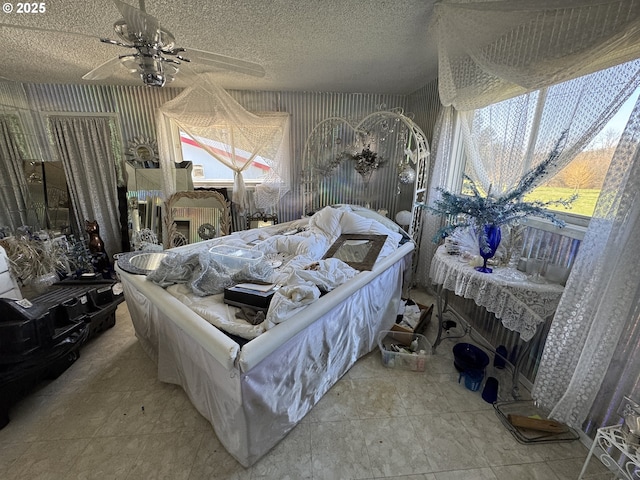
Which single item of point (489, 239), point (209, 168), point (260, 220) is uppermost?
point (209, 168)

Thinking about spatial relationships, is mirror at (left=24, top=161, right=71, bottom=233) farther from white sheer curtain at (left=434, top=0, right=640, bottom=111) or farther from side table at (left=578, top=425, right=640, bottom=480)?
side table at (left=578, top=425, right=640, bottom=480)

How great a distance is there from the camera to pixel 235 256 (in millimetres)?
1812

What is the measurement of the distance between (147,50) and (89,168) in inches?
121

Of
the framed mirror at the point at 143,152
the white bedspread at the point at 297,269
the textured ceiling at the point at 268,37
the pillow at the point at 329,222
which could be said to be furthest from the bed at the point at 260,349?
the framed mirror at the point at 143,152

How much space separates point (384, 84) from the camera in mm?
2965

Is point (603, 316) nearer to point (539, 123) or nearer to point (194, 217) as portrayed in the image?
point (539, 123)

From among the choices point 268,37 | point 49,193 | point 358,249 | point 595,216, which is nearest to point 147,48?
point 268,37

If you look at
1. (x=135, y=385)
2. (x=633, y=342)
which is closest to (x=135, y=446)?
(x=135, y=385)

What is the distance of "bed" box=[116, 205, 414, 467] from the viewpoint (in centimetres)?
105

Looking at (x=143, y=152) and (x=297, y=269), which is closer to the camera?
(x=297, y=269)

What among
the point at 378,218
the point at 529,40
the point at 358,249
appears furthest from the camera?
the point at 378,218

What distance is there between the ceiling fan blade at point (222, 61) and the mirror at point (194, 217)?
1.87m

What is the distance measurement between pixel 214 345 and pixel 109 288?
1.88 metres

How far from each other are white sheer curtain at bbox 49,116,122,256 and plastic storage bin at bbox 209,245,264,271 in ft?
8.66
